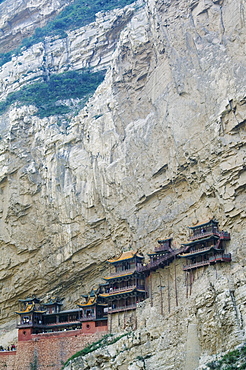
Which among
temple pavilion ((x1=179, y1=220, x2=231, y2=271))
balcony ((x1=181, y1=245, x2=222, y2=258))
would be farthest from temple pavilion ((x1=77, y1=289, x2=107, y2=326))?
balcony ((x1=181, y1=245, x2=222, y2=258))

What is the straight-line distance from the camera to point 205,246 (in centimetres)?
3453

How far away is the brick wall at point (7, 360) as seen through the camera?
122 ft

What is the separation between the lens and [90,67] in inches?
2191

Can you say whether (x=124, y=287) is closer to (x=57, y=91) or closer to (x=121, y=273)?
(x=121, y=273)

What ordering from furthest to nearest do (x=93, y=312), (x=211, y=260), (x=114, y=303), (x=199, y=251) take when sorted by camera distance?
1. (x=93, y=312)
2. (x=114, y=303)
3. (x=199, y=251)
4. (x=211, y=260)

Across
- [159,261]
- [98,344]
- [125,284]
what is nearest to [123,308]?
[125,284]

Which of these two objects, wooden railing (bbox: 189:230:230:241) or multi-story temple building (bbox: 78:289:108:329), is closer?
wooden railing (bbox: 189:230:230:241)

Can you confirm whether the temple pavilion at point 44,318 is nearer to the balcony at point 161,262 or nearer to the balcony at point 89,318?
the balcony at point 89,318

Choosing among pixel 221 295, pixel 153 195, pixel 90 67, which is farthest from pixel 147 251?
pixel 90 67

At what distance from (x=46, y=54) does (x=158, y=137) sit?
2361 centimetres

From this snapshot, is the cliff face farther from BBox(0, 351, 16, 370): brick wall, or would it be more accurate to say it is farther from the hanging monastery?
BBox(0, 351, 16, 370): brick wall

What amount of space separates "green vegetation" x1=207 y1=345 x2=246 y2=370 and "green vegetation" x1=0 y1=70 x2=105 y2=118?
30191 millimetres

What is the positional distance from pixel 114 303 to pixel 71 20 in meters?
35.0

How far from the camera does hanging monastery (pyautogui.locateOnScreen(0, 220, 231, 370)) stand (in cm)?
3425
